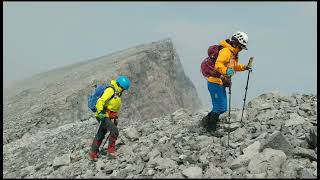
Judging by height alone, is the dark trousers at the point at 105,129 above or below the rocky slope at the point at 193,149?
above

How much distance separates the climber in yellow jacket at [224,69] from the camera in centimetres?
1183

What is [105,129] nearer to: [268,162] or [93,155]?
[93,155]

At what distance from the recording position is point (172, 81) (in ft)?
85.1

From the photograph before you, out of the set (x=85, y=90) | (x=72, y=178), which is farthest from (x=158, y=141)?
(x=85, y=90)

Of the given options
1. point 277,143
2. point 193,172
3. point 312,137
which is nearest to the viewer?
point 193,172

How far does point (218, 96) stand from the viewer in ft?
40.6

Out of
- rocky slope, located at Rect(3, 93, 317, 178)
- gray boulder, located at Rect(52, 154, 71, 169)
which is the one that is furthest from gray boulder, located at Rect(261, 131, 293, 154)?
gray boulder, located at Rect(52, 154, 71, 169)

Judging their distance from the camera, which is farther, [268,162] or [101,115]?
[101,115]

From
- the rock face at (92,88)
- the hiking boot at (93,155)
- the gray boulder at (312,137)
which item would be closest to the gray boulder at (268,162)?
the gray boulder at (312,137)

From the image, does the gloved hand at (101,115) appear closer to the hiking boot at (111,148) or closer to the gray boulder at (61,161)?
the hiking boot at (111,148)

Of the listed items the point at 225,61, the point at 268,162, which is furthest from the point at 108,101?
the point at 268,162

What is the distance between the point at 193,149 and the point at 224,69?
82.9 inches

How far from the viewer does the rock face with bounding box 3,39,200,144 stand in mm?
18203

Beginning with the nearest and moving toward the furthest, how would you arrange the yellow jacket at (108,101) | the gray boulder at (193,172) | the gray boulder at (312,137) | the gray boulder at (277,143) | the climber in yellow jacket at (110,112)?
the gray boulder at (193,172), the gray boulder at (277,143), the gray boulder at (312,137), the yellow jacket at (108,101), the climber in yellow jacket at (110,112)
